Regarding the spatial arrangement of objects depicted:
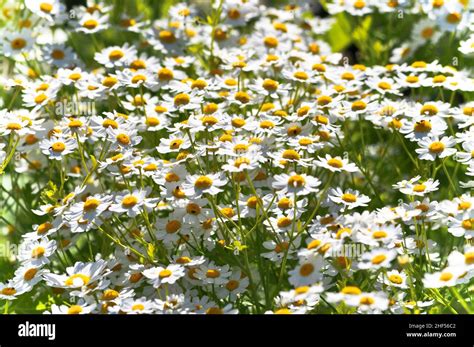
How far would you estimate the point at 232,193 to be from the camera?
2104mm

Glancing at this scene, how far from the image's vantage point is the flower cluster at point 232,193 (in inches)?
70.2

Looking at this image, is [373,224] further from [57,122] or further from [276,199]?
[57,122]

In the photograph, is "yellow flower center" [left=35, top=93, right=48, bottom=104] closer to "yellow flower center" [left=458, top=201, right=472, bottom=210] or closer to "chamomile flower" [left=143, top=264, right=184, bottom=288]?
"chamomile flower" [left=143, top=264, right=184, bottom=288]

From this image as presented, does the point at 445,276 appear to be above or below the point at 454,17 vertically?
below

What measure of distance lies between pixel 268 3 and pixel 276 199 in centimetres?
201

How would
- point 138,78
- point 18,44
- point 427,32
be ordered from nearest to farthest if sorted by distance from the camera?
1. point 138,78
2. point 18,44
3. point 427,32

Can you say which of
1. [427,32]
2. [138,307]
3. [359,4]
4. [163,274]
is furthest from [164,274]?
[427,32]

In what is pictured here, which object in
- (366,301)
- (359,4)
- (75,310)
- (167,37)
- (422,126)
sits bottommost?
(75,310)

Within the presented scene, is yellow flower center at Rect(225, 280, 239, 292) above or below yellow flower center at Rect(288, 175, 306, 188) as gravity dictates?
below

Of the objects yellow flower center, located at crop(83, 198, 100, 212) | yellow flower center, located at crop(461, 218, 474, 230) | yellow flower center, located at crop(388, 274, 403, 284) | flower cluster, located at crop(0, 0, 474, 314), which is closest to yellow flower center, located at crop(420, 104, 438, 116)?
flower cluster, located at crop(0, 0, 474, 314)

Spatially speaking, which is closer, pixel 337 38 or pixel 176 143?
pixel 176 143

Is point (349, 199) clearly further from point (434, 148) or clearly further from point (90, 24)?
point (90, 24)

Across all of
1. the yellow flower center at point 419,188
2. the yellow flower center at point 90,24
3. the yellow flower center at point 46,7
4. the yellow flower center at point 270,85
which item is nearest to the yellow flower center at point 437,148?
the yellow flower center at point 419,188

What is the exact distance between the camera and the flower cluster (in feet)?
5.85
